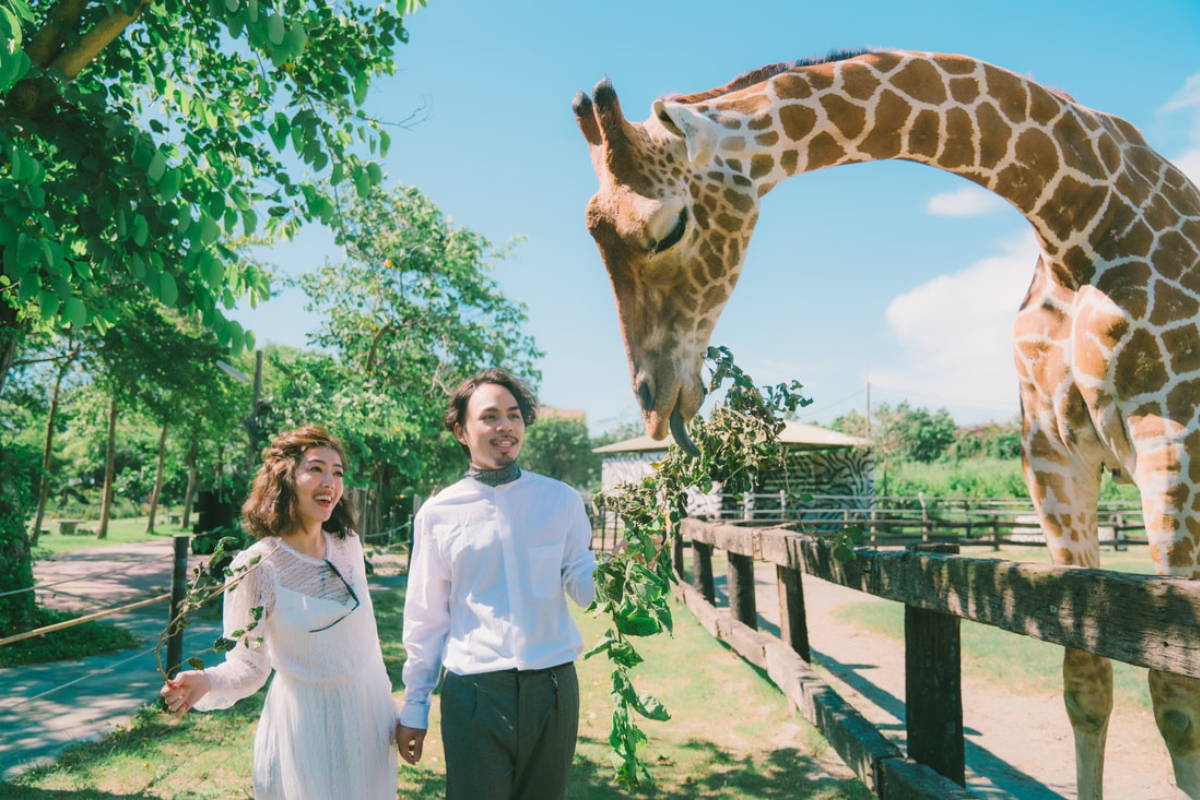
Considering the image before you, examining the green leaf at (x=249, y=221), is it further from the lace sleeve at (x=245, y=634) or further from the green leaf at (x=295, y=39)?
the lace sleeve at (x=245, y=634)

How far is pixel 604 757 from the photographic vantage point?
14.7 ft

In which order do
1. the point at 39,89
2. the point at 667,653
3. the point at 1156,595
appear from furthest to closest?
1. the point at 667,653
2. the point at 39,89
3. the point at 1156,595

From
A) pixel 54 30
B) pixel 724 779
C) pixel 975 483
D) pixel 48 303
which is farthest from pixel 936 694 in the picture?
pixel 975 483

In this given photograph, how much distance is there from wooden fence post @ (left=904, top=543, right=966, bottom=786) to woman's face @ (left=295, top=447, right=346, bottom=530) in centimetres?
233

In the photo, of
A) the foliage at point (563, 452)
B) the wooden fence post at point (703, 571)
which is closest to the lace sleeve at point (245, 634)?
the wooden fence post at point (703, 571)

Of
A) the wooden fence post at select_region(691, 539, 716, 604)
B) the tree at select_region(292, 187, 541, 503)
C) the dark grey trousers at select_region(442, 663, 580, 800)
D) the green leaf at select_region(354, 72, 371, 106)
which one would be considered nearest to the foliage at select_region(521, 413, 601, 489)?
the tree at select_region(292, 187, 541, 503)

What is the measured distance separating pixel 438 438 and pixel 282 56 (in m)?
19.8

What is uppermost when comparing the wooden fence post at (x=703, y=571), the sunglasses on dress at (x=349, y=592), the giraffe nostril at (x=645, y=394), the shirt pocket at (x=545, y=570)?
the giraffe nostril at (x=645, y=394)

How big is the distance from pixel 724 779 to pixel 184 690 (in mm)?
2912

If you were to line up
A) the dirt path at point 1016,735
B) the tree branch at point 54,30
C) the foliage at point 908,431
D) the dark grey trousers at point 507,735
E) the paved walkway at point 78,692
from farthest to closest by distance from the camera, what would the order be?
1. the foliage at point 908,431
2. the paved walkway at point 78,692
3. the dirt path at point 1016,735
4. the tree branch at point 54,30
5. the dark grey trousers at point 507,735

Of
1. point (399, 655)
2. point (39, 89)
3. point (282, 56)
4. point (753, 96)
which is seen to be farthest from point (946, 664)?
point (399, 655)

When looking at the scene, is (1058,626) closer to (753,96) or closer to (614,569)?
(614,569)

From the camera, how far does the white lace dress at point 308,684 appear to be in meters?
2.34

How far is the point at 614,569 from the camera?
94.0 inches
